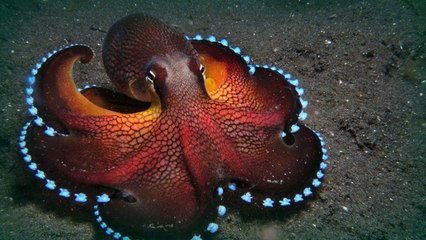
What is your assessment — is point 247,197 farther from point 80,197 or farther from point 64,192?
point 64,192

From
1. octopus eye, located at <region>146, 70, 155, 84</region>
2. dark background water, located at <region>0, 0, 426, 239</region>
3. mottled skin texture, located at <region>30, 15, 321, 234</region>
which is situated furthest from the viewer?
dark background water, located at <region>0, 0, 426, 239</region>

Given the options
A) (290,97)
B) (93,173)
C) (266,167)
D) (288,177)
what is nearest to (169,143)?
(93,173)

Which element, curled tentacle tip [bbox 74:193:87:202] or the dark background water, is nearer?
curled tentacle tip [bbox 74:193:87:202]

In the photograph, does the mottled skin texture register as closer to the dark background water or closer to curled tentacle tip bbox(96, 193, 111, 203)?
curled tentacle tip bbox(96, 193, 111, 203)

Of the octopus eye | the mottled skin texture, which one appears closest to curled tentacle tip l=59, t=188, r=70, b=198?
the mottled skin texture

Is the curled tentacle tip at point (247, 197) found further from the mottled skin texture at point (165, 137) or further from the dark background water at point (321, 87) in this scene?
the dark background water at point (321, 87)

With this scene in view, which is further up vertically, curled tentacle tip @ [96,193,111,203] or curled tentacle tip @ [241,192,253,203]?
curled tentacle tip @ [241,192,253,203]
